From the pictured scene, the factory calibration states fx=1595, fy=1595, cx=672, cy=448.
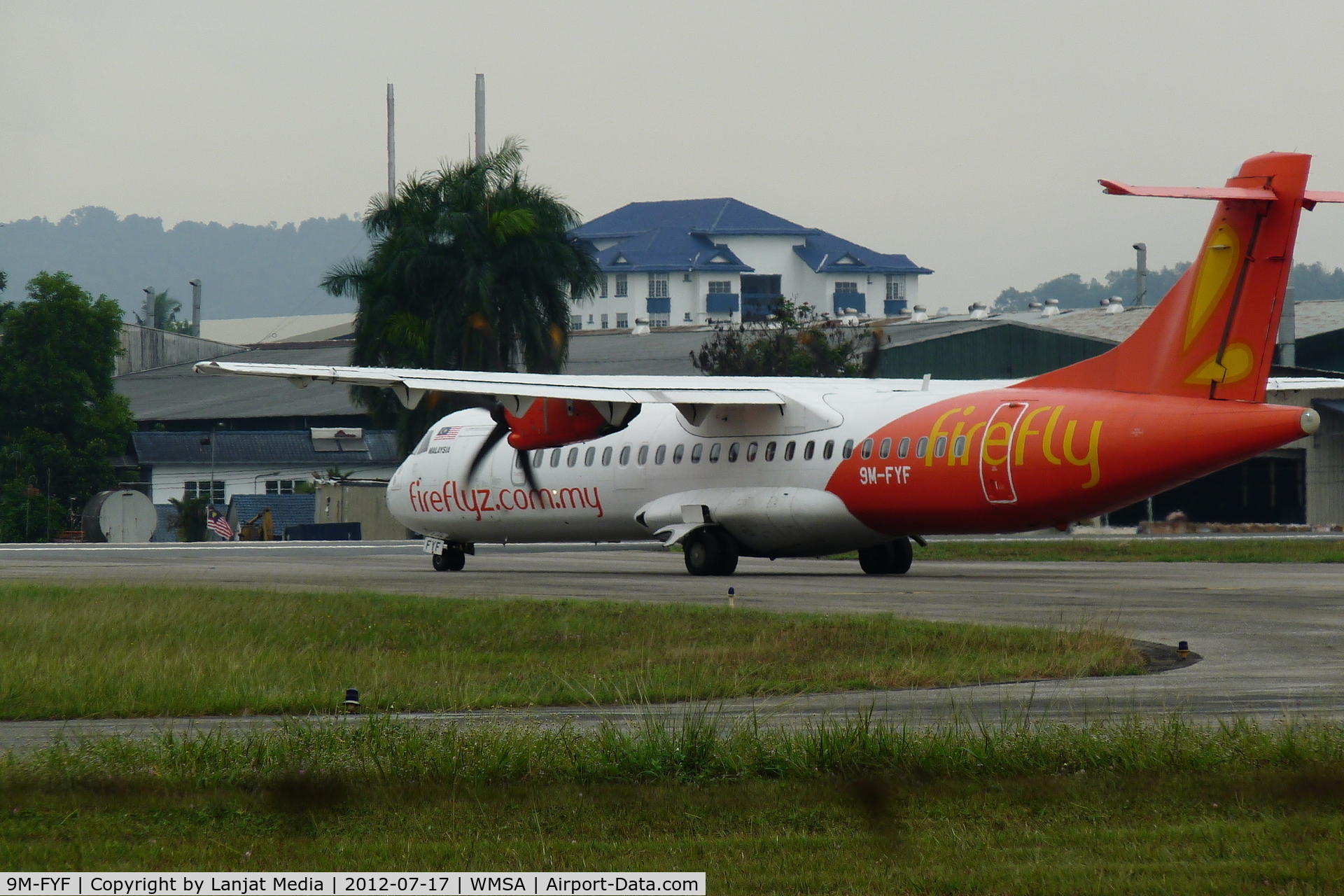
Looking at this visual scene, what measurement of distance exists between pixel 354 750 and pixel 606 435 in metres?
22.0

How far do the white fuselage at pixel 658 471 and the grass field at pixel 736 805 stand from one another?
696 inches

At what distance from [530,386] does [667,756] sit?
20412 mm

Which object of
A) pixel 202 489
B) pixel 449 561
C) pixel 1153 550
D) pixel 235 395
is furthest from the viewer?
pixel 235 395

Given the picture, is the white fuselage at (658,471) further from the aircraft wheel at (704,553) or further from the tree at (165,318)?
the tree at (165,318)

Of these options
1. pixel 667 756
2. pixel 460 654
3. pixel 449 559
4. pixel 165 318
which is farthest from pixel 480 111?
pixel 165 318

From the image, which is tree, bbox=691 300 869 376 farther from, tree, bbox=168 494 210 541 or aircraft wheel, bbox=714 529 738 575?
aircraft wheel, bbox=714 529 738 575

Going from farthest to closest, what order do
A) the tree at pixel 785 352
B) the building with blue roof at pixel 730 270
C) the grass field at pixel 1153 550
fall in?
the building with blue roof at pixel 730 270, the tree at pixel 785 352, the grass field at pixel 1153 550

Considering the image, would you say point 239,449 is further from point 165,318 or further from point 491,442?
point 165,318

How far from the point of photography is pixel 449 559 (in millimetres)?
35656

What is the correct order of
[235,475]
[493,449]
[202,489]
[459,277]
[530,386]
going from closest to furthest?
[530,386] < [493,449] < [459,277] < [235,475] < [202,489]

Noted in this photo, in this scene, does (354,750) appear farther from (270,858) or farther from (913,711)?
(913,711)

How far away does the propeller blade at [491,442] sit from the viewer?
33219 millimetres

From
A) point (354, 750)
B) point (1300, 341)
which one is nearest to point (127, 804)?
point (354, 750)
